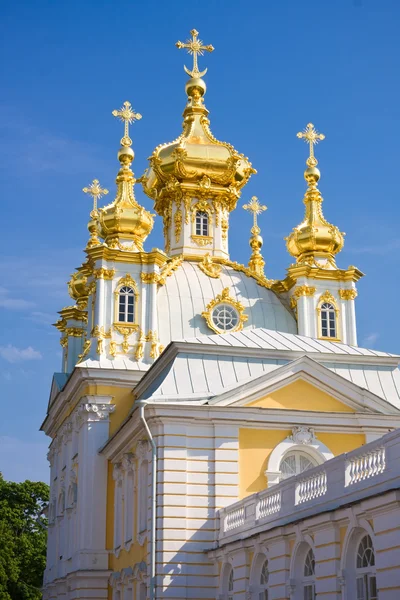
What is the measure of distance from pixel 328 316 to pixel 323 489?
1788 cm

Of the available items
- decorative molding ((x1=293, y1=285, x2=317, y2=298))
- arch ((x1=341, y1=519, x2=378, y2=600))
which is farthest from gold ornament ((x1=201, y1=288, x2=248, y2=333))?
arch ((x1=341, y1=519, x2=378, y2=600))

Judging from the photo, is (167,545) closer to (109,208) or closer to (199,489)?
(199,489)

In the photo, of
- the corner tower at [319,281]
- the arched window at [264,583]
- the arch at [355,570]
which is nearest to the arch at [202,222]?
the corner tower at [319,281]

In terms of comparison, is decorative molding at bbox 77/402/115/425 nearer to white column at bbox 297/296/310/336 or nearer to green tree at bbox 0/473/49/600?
white column at bbox 297/296/310/336

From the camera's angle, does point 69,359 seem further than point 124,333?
Yes

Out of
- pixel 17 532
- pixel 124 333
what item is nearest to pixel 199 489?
pixel 124 333

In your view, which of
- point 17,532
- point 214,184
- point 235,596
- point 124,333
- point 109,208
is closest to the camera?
point 235,596

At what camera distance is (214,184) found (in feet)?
123

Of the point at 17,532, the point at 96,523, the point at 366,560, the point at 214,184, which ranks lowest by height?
the point at 366,560

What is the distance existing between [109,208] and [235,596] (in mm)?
16819

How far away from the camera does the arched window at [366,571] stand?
14758mm

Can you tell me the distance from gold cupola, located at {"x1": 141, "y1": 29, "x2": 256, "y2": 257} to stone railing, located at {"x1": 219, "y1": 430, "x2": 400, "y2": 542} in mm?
16628

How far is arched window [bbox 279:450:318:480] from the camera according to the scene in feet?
74.7

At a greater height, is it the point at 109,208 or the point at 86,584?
the point at 109,208
